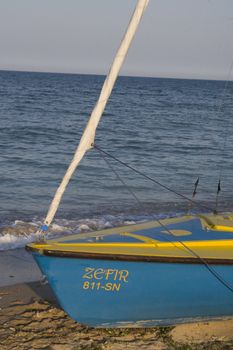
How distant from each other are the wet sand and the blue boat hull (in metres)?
0.16

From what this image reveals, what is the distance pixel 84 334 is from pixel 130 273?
38.9 inches

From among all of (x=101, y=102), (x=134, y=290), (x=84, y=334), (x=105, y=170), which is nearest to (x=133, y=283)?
(x=134, y=290)

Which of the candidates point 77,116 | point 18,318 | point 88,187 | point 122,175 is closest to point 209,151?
point 122,175

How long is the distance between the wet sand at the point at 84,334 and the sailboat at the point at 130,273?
0.16 m

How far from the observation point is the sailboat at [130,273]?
6.04 meters

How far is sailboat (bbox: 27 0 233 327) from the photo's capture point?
19.8 feet

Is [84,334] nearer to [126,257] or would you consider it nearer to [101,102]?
[126,257]

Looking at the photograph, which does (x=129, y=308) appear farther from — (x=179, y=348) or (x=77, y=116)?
(x=77, y=116)

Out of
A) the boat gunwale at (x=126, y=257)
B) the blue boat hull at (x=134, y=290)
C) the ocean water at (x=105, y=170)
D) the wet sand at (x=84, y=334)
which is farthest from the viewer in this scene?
the ocean water at (x=105, y=170)

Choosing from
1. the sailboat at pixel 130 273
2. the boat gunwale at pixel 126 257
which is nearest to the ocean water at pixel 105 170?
the sailboat at pixel 130 273

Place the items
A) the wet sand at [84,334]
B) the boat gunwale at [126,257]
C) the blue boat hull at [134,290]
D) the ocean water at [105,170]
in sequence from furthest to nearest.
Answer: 1. the ocean water at [105,170]
2. the wet sand at [84,334]
3. the blue boat hull at [134,290]
4. the boat gunwale at [126,257]

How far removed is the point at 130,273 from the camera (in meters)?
6.10

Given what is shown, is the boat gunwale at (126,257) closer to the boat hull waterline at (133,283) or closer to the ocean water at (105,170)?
the boat hull waterline at (133,283)

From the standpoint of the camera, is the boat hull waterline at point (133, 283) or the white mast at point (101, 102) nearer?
the boat hull waterline at point (133, 283)
